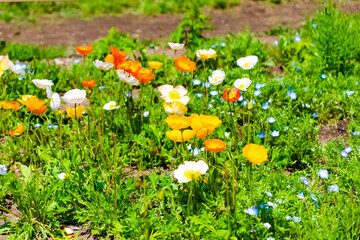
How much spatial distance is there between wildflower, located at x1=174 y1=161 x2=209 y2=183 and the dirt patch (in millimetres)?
1473

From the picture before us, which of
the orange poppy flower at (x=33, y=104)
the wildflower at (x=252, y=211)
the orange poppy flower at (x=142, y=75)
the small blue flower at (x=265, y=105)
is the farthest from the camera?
the small blue flower at (x=265, y=105)

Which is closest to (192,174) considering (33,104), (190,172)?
(190,172)

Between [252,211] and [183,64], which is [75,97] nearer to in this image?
[183,64]

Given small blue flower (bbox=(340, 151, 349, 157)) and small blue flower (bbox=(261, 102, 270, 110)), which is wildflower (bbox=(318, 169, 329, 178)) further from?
small blue flower (bbox=(261, 102, 270, 110))

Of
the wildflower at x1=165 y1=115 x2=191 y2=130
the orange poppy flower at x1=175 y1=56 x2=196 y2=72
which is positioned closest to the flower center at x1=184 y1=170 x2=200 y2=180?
the wildflower at x1=165 y1=115 x2=191 y2=130

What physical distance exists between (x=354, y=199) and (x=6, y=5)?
573 centimetres

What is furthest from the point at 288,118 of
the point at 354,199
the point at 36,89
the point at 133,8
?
the point at 133,8

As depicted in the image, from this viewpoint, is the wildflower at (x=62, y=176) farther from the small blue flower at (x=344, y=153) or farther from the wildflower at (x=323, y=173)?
the small blue flower at (x=344, y=153)

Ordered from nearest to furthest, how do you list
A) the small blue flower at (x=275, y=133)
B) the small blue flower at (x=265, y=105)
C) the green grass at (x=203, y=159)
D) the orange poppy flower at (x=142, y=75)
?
the green grass at (x=203, y=159)
the orange poppy flower at (x=142, y=75)
the small blue flower at (x=275, y=133)
the small blue flower at (x=265, y=105)

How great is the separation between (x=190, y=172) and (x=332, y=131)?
5.54ft

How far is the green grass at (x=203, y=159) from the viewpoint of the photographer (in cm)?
239

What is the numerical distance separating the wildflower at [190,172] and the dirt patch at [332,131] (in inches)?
58.0

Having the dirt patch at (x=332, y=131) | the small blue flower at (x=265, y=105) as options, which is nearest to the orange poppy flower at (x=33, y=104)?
the small blue flower at (x=265, y=105)

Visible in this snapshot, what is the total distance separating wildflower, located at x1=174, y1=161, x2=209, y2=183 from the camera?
87.9 inches
